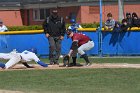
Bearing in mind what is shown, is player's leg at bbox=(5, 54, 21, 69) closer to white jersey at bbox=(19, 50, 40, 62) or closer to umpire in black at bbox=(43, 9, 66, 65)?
white jersey at bbox=(19, 50, 40, 62)

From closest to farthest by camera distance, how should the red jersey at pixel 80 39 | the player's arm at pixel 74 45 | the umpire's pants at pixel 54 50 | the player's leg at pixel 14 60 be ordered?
1. the player's leg at pixel 14 60
2. the player's arm at pixel 74 45
3. the red jersey at pixel 80 39
4. the umpire's pants at pixel 54 50

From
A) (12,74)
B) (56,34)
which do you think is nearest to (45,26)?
(56,34)

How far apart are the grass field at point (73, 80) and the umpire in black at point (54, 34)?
2.46m

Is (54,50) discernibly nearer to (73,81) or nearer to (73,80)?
(73,80)

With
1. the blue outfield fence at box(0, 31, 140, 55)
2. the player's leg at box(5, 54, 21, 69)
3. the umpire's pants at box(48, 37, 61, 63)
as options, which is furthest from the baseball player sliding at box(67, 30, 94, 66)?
the blue outfield fence at box(0, 31, 140, 55)

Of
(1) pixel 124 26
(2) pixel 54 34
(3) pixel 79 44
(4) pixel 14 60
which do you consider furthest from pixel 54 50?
(1) pixel 124 26

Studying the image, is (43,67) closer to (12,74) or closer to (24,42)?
(12,74)

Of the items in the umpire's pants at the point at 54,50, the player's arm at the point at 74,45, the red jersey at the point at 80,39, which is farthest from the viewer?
the umpire's pants at the point at 54,50

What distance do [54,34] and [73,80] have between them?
5.38 m

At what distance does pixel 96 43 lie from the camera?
2375 centimetres

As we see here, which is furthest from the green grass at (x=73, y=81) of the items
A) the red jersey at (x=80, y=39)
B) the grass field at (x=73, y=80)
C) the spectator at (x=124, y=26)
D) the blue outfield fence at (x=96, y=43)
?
the blue outfield fence at (x=96, y=43)

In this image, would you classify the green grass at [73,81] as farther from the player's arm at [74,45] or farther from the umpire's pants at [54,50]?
the umpire's pants at [54,50]

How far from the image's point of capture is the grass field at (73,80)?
12.2 m

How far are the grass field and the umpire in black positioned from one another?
8.08 ft
